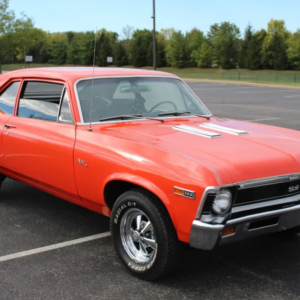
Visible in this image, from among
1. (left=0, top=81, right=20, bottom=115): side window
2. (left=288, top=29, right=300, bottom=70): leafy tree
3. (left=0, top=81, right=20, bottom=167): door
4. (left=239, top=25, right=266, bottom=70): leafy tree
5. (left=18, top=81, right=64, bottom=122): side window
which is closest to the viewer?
(left=18, top=81, right=64, bottom=122): side window

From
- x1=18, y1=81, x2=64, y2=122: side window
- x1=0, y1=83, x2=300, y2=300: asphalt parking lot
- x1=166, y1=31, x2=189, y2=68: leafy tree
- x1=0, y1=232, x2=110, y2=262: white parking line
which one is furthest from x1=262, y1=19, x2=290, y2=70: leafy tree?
x1=0, y1=232, x2=110, y2=262: white parking line

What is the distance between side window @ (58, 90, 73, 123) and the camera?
Result: 175 inches

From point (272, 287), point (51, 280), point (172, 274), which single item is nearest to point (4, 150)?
point (51, 280)

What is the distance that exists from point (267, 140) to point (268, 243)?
1092mm

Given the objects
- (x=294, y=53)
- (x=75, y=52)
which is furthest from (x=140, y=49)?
(x=294, y=53)

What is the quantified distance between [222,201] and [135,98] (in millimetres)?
1916

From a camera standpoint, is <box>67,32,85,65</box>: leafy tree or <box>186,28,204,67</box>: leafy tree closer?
<box>67,32,85,65</box>: leafy tree

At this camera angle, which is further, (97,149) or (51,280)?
(97,149)

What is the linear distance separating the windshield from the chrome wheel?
1146 mm

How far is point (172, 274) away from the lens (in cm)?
356

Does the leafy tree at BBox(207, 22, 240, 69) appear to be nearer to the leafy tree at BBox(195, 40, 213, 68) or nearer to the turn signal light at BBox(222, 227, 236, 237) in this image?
the leafy tree at BBox(195, 40, 213, 68)

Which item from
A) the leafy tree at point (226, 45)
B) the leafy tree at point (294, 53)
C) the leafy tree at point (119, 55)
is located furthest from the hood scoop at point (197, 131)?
the leafy tree at point (119, 55)

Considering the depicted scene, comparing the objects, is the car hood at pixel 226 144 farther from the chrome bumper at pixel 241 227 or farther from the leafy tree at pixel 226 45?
the leafy tree at pixel 226 45

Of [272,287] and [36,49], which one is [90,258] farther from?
[36,49]
